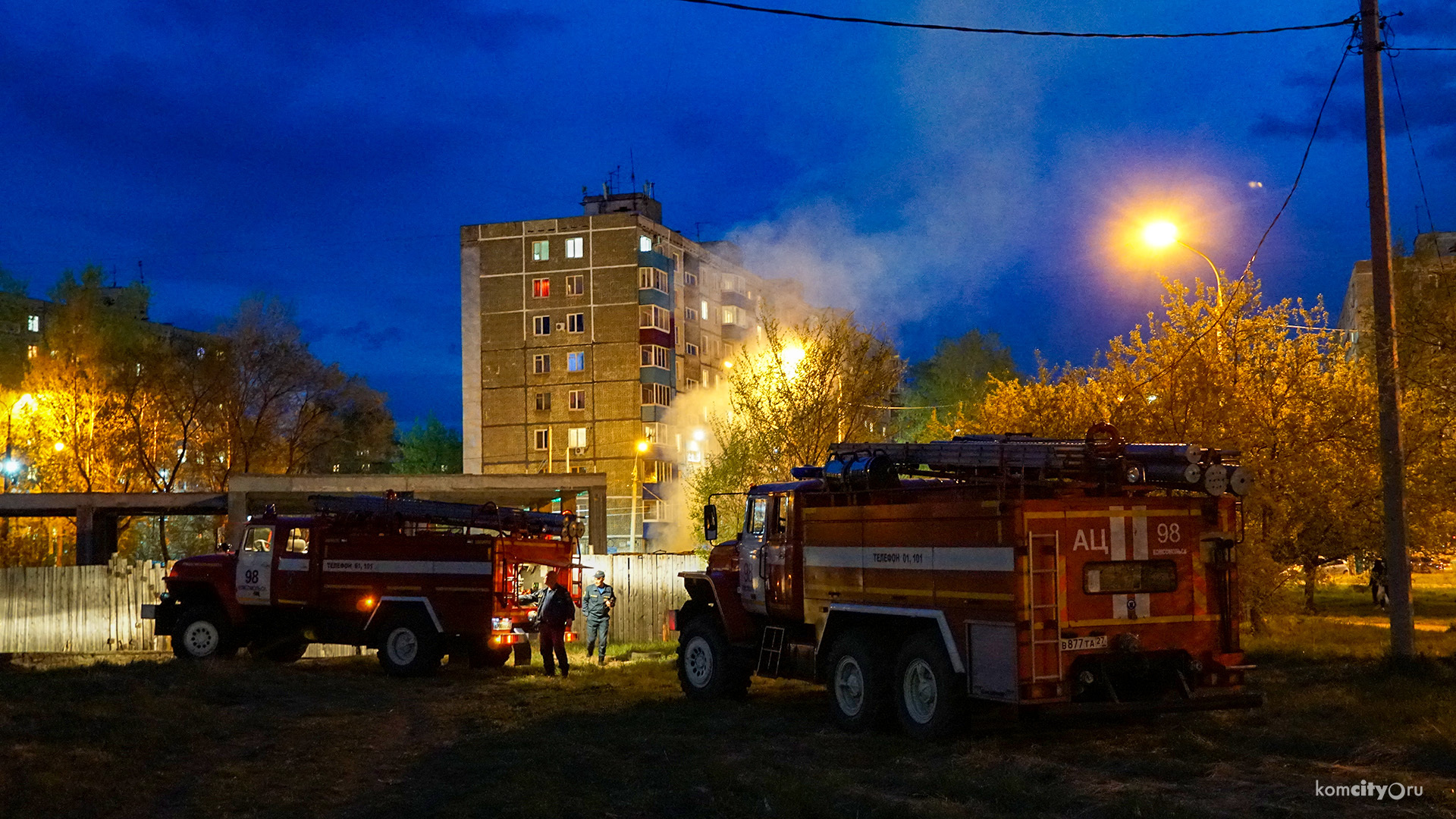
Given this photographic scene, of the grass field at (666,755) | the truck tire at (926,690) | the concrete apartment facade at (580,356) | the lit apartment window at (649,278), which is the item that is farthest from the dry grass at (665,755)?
the lit apartment window at (649,278)

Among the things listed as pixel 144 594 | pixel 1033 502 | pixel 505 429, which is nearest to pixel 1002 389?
pixel 144 594

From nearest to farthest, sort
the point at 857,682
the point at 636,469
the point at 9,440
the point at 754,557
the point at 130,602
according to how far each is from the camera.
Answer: the point at 857,682 → the point at 754,557 → the point at 130,602 → the point at 9,440 → the point at 636,469

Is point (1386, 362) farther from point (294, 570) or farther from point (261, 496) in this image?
point (261, 496)

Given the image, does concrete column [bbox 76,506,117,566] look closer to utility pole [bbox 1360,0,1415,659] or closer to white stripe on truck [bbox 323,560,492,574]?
white stripe on truck [bbox 323,560,492,574]

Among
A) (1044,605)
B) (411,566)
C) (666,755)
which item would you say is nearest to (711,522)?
(666,755)

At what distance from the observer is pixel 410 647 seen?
21.0 m

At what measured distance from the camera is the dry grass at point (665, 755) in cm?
955

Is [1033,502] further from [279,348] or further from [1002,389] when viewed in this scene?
[279,348]

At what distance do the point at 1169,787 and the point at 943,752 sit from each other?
2547 mm

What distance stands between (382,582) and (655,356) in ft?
182

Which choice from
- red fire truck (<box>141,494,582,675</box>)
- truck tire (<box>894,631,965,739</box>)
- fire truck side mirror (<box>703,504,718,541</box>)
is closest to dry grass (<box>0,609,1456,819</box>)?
truck tire (<box>894,631,965,739</box>)

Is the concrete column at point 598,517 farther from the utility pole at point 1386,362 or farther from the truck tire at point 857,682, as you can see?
the utility pole at point 1386,362

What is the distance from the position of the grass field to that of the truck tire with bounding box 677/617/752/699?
338 mm

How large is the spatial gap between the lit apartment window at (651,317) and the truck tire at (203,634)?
5311 cm
